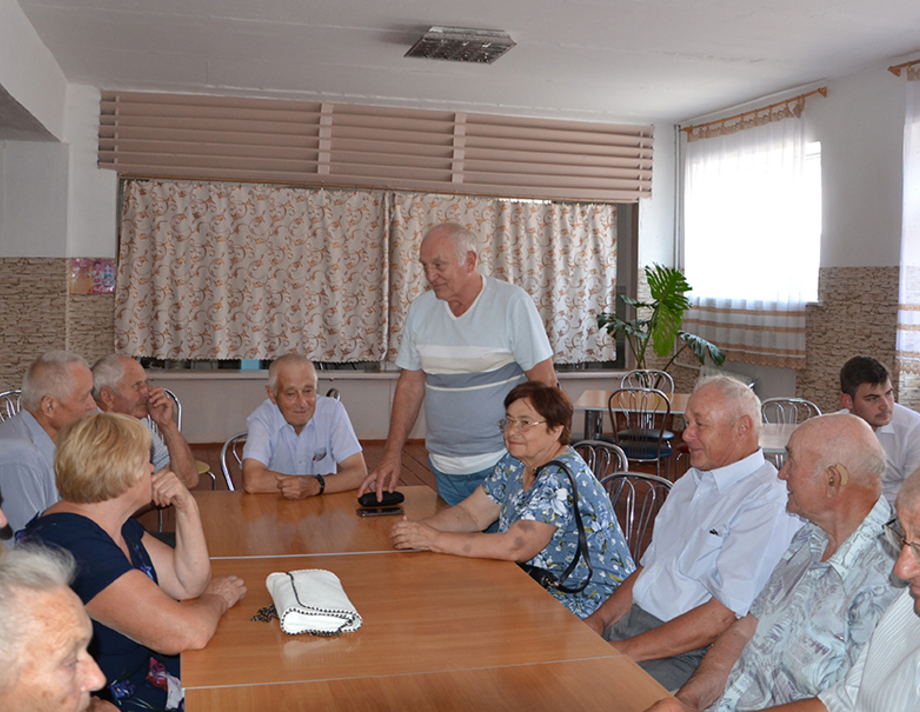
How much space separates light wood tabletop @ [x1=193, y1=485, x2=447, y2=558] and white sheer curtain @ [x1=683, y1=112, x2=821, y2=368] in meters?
4.49

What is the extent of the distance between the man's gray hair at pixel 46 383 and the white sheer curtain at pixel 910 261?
512 cm

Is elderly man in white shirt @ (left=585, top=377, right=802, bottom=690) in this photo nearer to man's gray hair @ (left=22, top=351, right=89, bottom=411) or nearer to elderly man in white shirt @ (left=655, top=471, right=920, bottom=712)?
elderly man in white shirt @ (left=655, top=471, right=920, bottom=712)

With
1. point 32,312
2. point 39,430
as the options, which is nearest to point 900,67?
point 39,430

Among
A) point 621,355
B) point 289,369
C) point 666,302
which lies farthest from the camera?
point 621,355

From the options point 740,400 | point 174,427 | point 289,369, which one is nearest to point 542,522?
point 740,400

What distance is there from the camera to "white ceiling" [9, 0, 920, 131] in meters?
4.98

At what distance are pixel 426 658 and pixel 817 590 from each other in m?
0.85

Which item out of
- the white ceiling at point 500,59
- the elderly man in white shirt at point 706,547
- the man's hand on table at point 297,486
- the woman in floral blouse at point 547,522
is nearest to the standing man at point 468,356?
the man's hand on table at point 297,486

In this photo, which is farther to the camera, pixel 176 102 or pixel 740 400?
pixel 176 102

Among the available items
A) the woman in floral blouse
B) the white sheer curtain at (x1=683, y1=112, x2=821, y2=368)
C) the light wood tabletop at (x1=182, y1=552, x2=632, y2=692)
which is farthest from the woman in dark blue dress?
the white sheer curtain at (x1=683, y1=112, x2=821, y2=368)

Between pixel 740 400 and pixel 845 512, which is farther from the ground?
pixel 740 400

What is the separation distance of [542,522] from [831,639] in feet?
2.83

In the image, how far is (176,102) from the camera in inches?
282

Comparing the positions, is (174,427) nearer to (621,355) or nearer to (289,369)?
(289,369)
